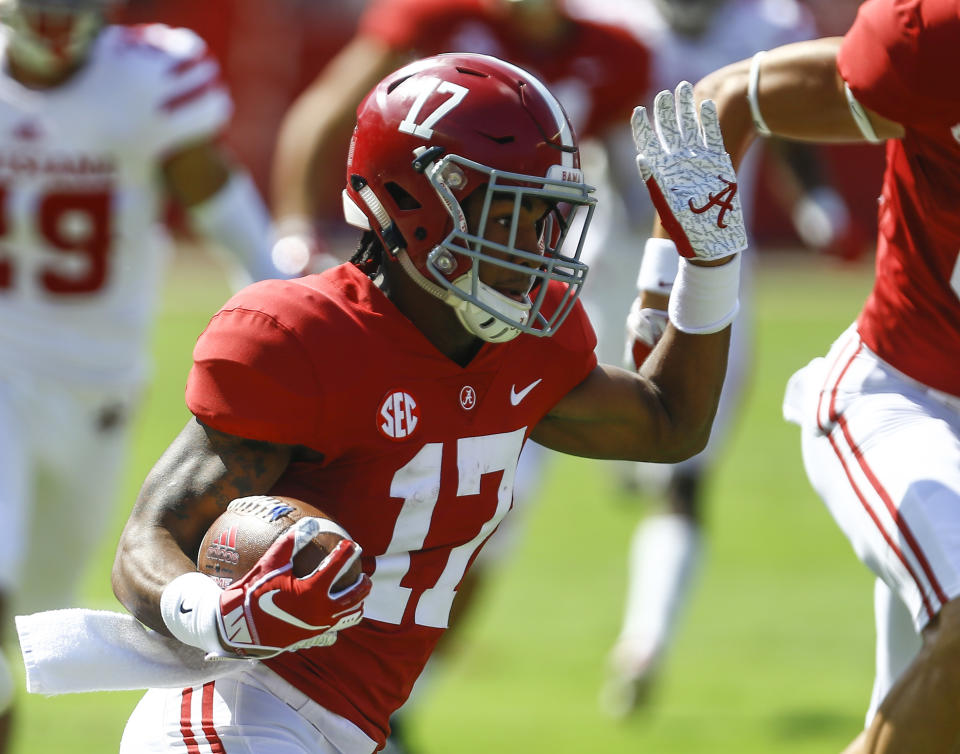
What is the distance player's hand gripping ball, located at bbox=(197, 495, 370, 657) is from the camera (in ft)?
7.85

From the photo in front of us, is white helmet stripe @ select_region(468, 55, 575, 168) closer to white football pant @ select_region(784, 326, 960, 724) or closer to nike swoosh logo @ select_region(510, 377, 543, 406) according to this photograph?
nike swoosh logo @ select_region(510, 377, 543, 406)

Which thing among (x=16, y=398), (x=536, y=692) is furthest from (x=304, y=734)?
(x=536, y=692)

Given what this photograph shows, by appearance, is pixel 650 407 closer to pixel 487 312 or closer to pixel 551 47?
pixel 487 312

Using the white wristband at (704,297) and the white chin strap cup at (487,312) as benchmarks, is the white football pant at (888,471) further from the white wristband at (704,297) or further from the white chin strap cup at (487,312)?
the white chin strap cup at (487,312)

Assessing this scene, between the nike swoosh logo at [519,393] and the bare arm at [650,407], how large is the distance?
0.35 feet

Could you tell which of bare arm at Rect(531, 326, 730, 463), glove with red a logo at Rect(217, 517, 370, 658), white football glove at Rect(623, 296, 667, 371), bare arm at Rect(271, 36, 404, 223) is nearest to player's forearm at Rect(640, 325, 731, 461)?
bare arm at Rect(531, 326, 730, 463)

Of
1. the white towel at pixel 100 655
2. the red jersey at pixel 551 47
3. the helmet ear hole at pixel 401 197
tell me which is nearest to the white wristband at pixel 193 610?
the white towel at pixel 100 655

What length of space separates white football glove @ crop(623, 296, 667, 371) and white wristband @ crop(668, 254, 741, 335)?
7.3 inches

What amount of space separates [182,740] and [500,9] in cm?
368

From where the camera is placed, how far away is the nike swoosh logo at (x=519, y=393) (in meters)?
2.92

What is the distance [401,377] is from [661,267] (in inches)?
29.6

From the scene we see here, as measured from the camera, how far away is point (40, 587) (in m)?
4.83

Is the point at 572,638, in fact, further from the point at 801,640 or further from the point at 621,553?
the point at 621,553

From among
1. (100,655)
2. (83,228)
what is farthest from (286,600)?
(83,228)
